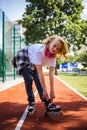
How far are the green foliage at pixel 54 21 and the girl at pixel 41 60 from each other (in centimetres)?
4372

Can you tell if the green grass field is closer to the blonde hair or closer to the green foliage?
the blonde hair

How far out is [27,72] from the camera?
7305 millimetres

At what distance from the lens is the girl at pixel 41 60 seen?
250 inches

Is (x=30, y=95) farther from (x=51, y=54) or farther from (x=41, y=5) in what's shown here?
(x=41, y=5)

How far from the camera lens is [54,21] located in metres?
51.7

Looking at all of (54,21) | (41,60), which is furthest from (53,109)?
(54,21)

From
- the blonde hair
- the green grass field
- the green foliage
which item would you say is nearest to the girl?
the blonde hair

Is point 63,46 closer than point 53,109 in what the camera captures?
Yes

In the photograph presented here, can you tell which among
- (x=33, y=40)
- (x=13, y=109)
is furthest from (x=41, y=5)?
(x=13, y=109)

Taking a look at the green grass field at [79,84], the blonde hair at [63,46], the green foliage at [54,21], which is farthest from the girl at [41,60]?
the green foliage at [54,21]

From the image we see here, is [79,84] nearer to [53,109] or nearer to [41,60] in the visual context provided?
[53,109]

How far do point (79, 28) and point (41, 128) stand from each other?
156 feet

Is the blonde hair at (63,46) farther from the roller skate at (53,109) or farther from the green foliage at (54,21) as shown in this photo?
the green foliage at (54,21)

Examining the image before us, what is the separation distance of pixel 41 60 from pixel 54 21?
4573 cm
